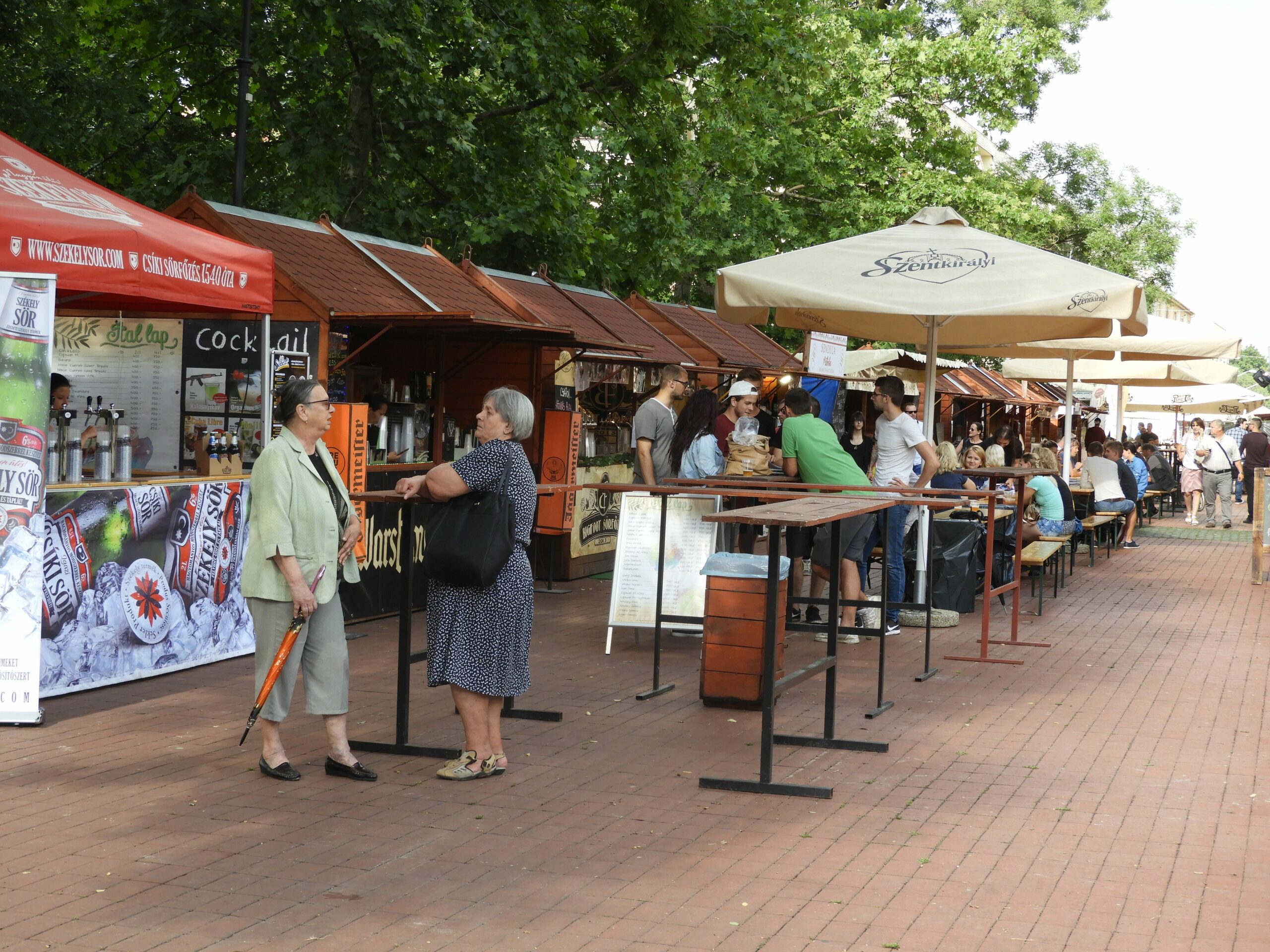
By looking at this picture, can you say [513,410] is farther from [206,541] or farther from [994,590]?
[994,590]

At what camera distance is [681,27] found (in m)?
16.7

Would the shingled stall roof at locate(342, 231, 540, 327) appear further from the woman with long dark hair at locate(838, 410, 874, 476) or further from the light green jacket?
the light green jacket

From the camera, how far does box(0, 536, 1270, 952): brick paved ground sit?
4.34 m

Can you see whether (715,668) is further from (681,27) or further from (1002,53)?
(1002,53)

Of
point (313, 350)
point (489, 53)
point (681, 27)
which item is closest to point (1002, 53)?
point (681, 27)

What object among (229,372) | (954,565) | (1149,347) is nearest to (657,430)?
(229,372)

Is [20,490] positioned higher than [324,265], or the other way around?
[324,265]

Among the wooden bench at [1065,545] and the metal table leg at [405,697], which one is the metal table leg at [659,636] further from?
the wooden bench at [1065,545]

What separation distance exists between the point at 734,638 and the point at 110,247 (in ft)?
13.6

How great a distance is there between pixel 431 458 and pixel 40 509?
5.25 meters

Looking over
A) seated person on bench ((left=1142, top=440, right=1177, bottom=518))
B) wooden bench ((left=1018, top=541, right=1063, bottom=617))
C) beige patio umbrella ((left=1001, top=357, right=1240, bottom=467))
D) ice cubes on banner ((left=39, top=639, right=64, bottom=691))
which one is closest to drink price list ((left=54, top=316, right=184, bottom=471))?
ice cubes on banner ((left=39, top=639, right=64, bottom=691))

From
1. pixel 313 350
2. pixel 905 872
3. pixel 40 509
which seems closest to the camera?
pixel 905 872

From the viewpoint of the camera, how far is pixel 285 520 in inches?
226

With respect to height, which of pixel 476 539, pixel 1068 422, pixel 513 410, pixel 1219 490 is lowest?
pixel 476 539
